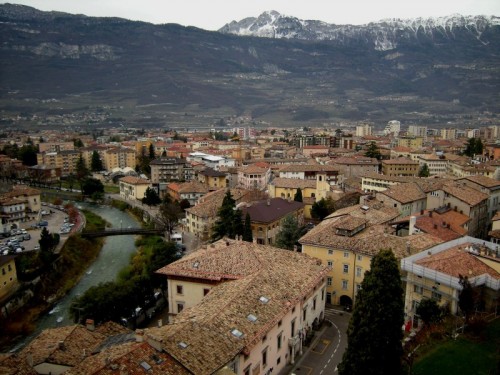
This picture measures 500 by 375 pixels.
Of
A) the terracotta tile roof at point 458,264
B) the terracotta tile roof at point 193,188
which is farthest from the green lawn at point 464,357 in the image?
the terracotta tile roof at point 193,188

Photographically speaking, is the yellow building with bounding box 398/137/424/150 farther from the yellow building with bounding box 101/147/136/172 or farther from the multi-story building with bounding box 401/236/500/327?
the multi-story building with bounding box 401/236/500/327

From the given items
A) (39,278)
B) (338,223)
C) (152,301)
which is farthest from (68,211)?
(338,223)

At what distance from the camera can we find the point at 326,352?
23.5 meters

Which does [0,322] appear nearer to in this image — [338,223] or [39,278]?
[39,278]

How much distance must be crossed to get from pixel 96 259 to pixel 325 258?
27.0 metres

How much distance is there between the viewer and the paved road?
2192cm

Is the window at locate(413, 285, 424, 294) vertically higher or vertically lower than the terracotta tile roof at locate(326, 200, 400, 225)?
higher

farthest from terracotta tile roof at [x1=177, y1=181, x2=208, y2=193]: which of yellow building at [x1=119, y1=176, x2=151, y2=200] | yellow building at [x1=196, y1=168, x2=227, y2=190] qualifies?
yellow building at [x1=119, y1=176, x2=151, y2=200]

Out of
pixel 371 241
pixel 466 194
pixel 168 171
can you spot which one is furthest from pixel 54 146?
pixel 371 241

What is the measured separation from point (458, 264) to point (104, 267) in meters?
33.2

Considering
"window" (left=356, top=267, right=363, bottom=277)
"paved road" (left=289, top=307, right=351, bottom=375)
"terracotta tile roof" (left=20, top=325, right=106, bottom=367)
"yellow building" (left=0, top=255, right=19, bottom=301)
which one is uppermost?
"window" (left=356, top=267, right=363, bottom=277)

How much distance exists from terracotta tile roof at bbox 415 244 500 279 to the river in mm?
24111

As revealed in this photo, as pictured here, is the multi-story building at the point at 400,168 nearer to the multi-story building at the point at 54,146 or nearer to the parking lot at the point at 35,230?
the parking lot at the point at 35,230

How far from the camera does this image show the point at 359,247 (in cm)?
2842
